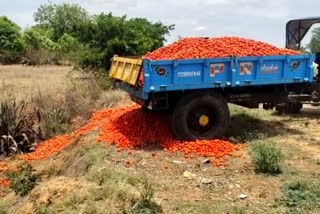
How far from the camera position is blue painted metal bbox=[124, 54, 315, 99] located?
7.89 metres

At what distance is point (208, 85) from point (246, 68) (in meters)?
0.84

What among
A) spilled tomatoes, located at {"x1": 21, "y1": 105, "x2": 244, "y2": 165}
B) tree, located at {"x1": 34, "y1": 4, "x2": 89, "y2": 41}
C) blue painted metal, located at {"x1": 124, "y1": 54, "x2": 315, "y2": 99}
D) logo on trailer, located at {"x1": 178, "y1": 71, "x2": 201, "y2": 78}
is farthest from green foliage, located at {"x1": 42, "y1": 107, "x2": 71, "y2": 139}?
tree, located at {"x1": 34, "y1": 4, "x2": 89, "y2": 41}

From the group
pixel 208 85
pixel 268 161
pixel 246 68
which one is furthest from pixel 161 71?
pixel 268 161


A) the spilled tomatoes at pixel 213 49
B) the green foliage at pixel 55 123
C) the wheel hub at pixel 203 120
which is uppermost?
the spilled tomatoes at pixel 213 49

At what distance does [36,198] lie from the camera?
6152 mm

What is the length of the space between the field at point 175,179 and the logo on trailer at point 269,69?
4.17 ft

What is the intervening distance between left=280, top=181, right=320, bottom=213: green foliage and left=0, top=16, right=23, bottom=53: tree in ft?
85.4

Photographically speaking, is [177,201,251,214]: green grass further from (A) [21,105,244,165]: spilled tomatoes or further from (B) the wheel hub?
(B) the wheel hub

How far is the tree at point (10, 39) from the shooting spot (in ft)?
98.1

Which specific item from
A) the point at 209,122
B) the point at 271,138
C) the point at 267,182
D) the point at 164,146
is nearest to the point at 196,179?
the point at 267,182

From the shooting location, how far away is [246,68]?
8.45 meters

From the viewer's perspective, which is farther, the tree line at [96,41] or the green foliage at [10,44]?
the green foliage at [10,44]

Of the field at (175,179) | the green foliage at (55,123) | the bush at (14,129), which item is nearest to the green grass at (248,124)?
the field at (175,179)

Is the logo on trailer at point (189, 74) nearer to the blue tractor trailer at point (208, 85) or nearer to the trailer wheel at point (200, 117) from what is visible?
the blue tractor trailer at point (208, 85)
